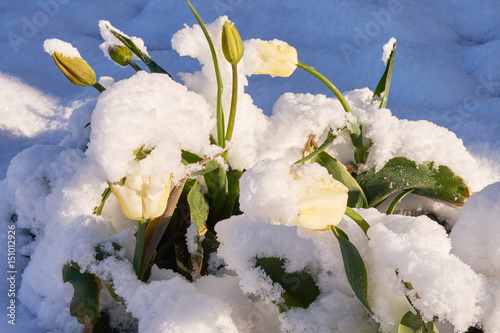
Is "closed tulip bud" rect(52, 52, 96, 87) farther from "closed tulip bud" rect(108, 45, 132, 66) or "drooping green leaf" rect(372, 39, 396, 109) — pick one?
"drooping green leaf" rect(372, 39, 396, 109)

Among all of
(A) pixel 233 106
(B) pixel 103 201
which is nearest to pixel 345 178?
(A) pixel 233 106

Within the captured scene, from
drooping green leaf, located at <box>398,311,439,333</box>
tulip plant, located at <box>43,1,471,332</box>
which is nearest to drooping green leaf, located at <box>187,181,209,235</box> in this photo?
tulip plant, located at <box>43,1,471,332</box>

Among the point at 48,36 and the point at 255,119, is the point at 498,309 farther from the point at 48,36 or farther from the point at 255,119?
the point at 48,36

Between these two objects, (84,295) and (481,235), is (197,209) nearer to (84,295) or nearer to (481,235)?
(84,295)

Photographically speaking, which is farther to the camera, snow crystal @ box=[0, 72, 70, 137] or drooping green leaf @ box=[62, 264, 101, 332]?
snow crystal @ box=[0, 72, 70, 137]

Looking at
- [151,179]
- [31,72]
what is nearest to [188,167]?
[151,179]

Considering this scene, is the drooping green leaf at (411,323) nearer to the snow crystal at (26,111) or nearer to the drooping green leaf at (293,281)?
the drooping green leaf at (293,281)
